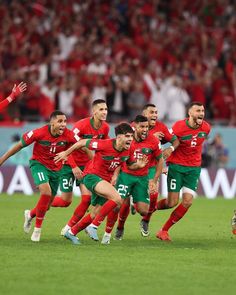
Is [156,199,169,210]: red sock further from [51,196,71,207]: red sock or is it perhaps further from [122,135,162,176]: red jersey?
[51,196,71,207]: red sock

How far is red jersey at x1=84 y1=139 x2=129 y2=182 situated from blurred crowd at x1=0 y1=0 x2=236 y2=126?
9.71 meters

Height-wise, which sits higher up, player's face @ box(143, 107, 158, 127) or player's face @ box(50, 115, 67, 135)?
player's face @ box(143, 107, 158, 127)

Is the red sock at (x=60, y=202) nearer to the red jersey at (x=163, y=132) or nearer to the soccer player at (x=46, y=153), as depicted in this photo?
the soccer player at (x=46, y=153)

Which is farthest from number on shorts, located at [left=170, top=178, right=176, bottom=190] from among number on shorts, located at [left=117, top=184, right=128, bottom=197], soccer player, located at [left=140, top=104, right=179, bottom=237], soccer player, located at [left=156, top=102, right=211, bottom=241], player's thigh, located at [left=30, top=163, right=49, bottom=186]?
player's thigh, located at [left=30, top=163, right=49, bottom=186]

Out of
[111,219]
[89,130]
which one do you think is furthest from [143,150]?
[111,219]

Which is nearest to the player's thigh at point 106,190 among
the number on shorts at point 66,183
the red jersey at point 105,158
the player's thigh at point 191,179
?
the red jersey at point 105,158

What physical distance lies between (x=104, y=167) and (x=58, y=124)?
901 mm

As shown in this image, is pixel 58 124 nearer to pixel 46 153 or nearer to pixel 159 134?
pixel 46 153

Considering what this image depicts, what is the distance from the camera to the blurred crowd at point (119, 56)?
76.9ft

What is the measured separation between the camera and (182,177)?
14516 mm

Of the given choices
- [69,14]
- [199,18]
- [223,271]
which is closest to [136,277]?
[223,271]

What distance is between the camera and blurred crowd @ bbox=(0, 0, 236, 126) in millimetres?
23453

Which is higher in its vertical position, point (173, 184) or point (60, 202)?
point (173, 184)

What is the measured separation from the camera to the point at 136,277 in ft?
33.0
